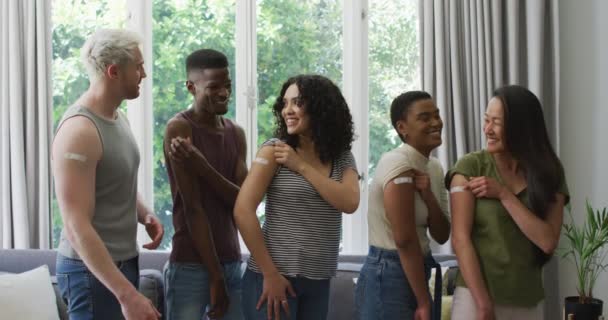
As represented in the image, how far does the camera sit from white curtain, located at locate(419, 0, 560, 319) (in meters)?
4.29

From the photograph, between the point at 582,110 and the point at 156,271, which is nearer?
the point at 156,271

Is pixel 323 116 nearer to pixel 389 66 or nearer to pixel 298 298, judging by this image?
pixel 298 298

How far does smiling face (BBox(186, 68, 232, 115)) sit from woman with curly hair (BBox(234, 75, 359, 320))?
0.26 meters

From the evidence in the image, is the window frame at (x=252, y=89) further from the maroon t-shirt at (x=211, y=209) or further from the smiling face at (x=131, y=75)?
the smiling face at (x=131, y=75)

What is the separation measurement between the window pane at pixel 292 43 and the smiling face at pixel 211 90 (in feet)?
6.57

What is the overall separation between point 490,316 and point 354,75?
2495 millimetres

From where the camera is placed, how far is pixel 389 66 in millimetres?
4609

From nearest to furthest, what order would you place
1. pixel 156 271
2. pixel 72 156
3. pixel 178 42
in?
pixel 72 156, pixel 156 271, pixel 178 42

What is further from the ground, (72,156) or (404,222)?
(72,156)

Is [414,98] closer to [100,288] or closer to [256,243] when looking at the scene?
[256,243]

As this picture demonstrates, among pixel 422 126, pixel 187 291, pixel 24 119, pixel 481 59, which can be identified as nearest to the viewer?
pixel 422 126

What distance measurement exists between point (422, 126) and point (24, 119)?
2861 millimetres

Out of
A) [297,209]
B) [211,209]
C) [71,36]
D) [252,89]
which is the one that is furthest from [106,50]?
[71,36]

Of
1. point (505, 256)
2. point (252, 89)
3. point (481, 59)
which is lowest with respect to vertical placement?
point (505, 256)
